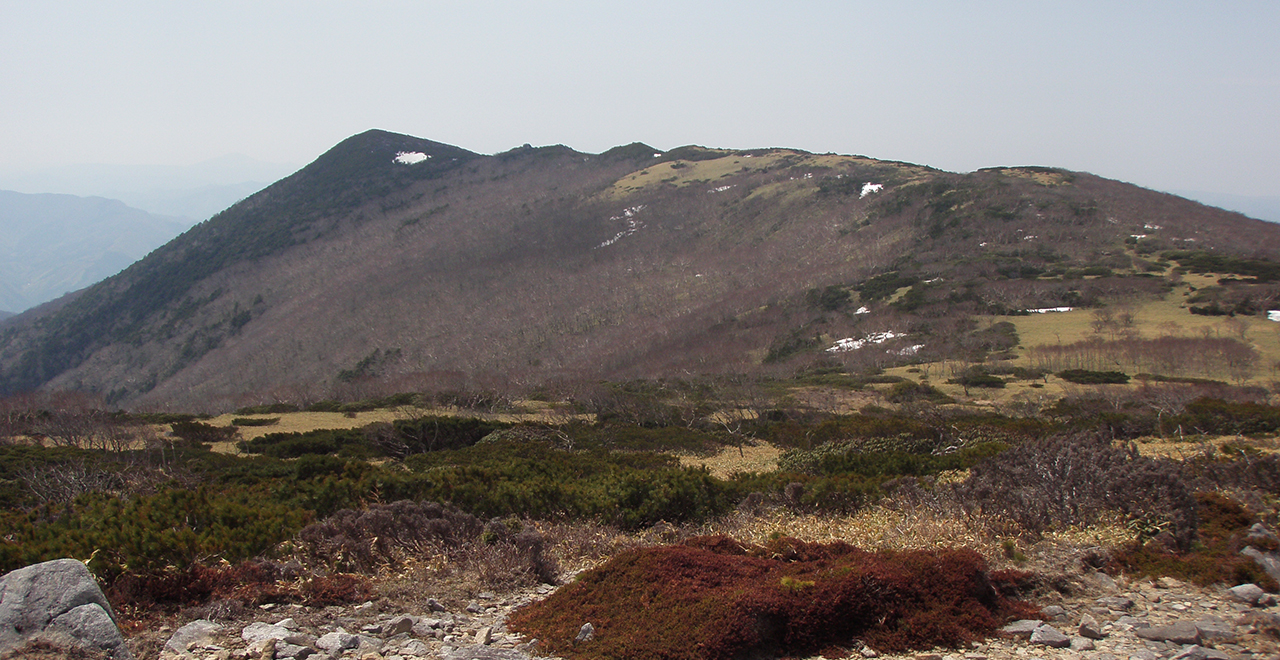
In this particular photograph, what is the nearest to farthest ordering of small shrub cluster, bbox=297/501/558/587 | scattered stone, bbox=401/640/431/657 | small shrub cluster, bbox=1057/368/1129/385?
scattered stone, bbox=401/640/431/657
small shrub cluster, bbox=297/501/558/587
small shrub cluster, bbox=1057/368/1129/385

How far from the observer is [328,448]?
18656mm

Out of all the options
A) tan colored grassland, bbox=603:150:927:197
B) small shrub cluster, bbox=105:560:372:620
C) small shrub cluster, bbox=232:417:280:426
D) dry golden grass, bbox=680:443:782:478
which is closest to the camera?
small shrub cluster, bbox=105:560:372:620

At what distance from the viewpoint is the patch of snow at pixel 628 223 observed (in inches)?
3656

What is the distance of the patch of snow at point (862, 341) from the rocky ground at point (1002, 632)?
114ft

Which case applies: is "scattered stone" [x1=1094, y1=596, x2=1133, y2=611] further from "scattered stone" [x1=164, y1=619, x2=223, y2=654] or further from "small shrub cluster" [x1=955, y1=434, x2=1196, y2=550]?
"scattered stone" [x1=164, y1=619, x2=223, y2=654]

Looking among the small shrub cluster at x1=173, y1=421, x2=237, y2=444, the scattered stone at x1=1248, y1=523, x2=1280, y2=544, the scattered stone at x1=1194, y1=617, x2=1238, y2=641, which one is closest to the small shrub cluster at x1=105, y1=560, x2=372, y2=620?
the scattered stone at x1=1194, y1=617, x2=1238, y2=641

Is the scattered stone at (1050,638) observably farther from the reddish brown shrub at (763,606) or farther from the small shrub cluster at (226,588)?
the small shrub cluster at (226,588)

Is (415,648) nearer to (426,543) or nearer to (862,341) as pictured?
(426,543)

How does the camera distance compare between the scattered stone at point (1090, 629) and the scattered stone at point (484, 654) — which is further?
the scattered stone at point (1090, 629)

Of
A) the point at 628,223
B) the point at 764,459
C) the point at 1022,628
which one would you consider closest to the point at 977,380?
the point at 764,459

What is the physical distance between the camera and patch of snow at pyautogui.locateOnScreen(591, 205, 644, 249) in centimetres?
9288

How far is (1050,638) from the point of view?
13.5 ft

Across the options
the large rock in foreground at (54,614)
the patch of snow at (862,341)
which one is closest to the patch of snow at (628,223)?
the patch of snow at (862,341)

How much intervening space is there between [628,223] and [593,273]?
15461 mm
